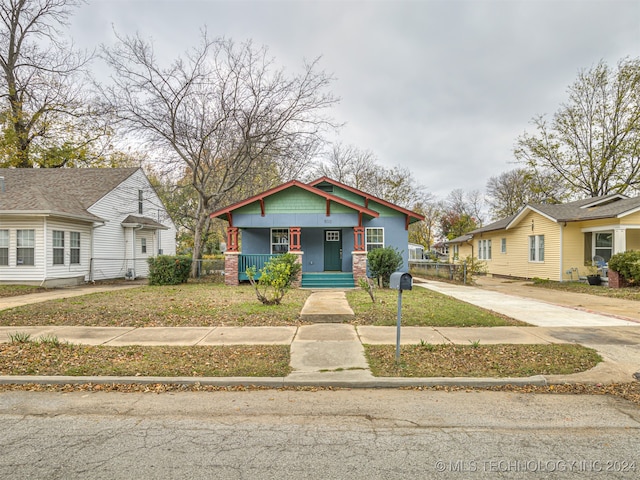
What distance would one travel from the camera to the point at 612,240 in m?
18.0

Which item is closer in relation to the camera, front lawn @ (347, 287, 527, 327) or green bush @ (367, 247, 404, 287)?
front lawn @ (347, 287, 527, 327)

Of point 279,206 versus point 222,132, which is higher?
point 222,132

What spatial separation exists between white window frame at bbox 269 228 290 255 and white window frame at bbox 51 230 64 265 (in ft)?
30.9

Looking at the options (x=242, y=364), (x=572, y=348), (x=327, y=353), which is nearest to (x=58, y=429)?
(x=242, y=364)

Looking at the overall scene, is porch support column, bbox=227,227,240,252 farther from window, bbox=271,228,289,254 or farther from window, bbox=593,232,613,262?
window, bbox=593,232,613,262

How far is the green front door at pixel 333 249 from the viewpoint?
17656mm

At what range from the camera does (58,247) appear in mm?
16156

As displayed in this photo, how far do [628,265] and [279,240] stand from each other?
1486 centimetres

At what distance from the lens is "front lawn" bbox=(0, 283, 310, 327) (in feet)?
26.7

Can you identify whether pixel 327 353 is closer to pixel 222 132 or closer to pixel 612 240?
pixel 222 132

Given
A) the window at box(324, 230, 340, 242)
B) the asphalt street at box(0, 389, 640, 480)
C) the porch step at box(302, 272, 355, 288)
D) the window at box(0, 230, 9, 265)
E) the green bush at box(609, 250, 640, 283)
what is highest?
the window at box(324, 230, 340, 242)

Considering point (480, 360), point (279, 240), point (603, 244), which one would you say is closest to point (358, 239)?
point (279, 240)

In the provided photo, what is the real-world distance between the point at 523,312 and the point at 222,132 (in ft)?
48.6

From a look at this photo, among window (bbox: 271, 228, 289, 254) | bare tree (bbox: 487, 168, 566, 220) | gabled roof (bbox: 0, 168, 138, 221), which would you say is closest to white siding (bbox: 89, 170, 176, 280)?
gabled roof (bbox: 0, 168, 138, 221)
